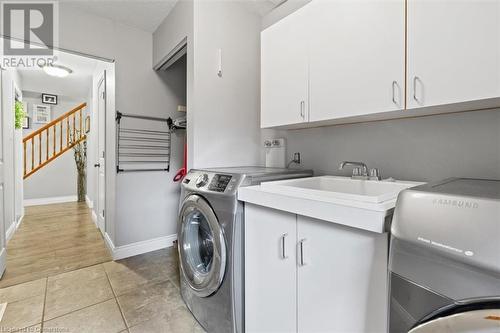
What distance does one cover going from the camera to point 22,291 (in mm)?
1842

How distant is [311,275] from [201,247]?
938mm

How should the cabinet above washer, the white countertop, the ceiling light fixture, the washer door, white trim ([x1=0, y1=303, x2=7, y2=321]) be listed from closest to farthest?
the white countertop
the cabinet above washer
the washer door
white trim ([x1=0, y1=303, x2=7, y2=321])
the ceiling light fixture

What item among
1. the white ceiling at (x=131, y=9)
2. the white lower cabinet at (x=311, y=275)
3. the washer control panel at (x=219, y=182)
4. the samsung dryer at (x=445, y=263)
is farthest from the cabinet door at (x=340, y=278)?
the white ceiling at (x=131, y=9)

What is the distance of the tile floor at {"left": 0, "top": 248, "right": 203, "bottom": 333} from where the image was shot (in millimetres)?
1479

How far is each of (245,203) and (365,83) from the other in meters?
0.90

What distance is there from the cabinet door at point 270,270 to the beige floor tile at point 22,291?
1.78m

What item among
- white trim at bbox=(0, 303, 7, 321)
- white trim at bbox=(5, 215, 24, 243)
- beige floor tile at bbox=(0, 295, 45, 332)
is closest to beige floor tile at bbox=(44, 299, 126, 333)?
beige floor tile at bbox=(0, 295, 45, 332)

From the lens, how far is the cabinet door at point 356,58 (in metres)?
1.10

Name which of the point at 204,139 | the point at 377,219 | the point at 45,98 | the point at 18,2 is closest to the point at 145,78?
the point at 18,2

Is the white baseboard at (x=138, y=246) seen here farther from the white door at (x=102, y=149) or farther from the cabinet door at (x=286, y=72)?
the cabinet door at (x=286, y=72)

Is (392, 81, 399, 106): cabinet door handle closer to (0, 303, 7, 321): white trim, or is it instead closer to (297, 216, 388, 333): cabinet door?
(297, 216, 388, 333): cabinet door

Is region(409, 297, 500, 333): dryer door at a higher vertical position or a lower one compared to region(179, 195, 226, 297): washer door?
higher

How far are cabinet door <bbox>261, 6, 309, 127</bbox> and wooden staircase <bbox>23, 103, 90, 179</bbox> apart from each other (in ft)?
16.4

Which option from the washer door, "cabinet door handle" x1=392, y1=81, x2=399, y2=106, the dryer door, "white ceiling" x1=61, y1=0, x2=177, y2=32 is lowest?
the washer door
